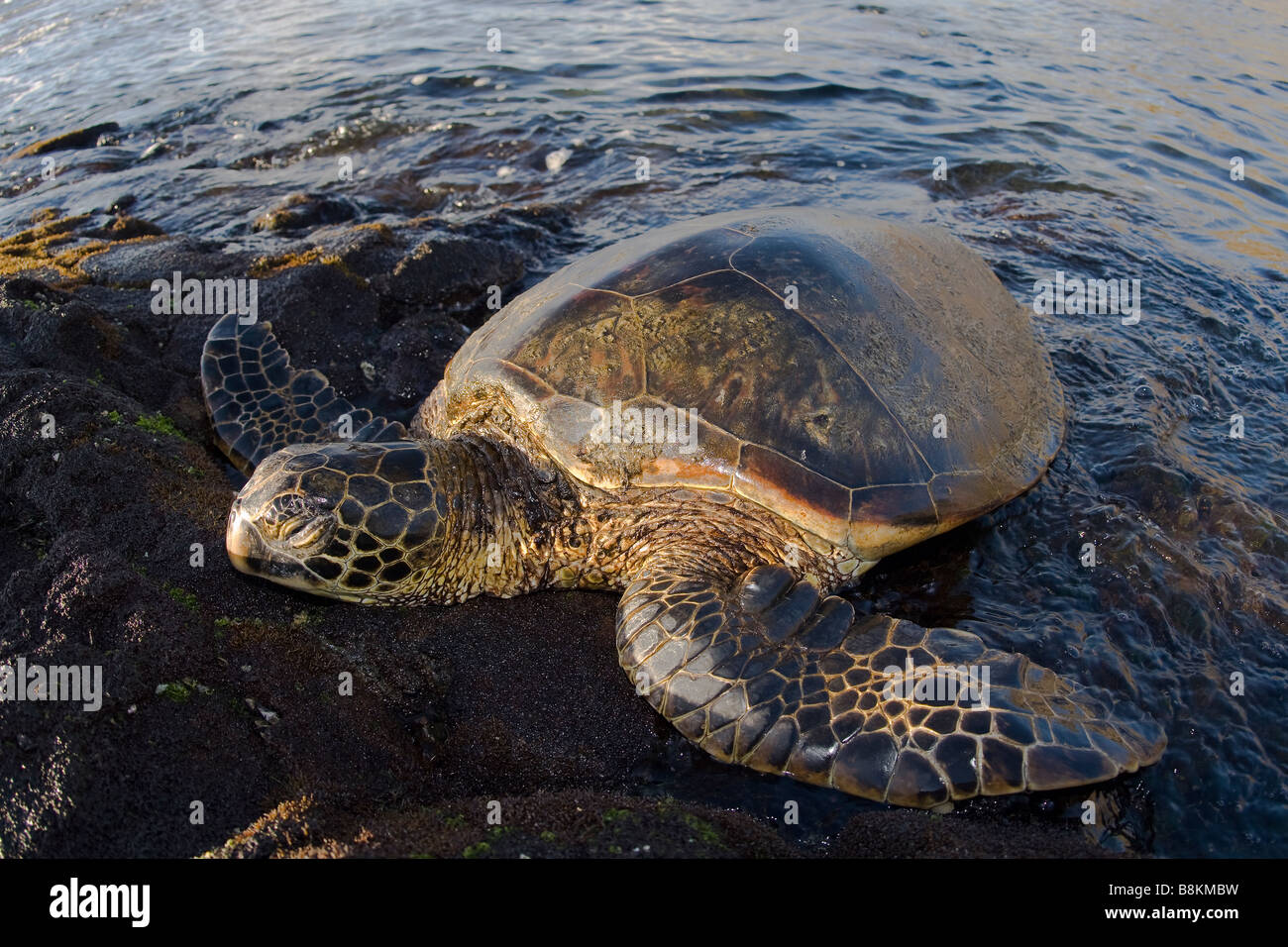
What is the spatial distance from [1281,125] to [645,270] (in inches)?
394

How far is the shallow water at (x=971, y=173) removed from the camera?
3287 mm

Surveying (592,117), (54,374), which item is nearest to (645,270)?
(54,374)

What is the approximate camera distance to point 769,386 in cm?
338

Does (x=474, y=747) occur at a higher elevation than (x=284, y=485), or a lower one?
lower

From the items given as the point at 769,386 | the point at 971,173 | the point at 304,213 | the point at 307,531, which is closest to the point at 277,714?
the point at 307,531

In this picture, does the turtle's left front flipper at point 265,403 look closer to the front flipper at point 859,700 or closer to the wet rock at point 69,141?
the front flipper at point 859,700

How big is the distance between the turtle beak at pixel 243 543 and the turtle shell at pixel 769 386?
1.20 meters

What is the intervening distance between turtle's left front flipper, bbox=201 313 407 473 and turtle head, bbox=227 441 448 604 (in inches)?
40.4

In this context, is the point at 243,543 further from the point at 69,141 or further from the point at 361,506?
the point at 69,141

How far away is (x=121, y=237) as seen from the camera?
6727 mm

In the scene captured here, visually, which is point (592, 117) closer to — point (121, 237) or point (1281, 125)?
point (121, 237)

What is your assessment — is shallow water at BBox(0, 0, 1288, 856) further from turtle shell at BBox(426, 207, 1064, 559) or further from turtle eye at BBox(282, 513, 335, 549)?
turtle eye at BBox(282, 513, 335, 549)

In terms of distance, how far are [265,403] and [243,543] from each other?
1613 mm

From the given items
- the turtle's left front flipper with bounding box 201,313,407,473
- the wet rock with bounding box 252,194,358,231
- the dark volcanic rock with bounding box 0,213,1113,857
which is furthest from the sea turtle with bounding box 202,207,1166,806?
the wet rock with bounding box 252,194,358,231
